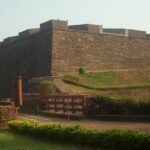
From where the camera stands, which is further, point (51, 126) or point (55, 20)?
point (55, 20)

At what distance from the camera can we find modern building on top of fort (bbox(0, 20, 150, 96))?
3281 cm

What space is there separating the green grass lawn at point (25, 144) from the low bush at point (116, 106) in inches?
222

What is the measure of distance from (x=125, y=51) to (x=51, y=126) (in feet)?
88.2

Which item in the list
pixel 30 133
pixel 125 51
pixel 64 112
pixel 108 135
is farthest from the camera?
pixel 125 51

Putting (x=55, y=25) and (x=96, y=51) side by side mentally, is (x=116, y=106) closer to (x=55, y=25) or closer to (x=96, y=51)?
(x=55, y=25)

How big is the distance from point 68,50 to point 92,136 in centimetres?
2406

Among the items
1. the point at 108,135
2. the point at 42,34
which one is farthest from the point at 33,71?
the point at 108,135

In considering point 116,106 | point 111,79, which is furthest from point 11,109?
point 111,79

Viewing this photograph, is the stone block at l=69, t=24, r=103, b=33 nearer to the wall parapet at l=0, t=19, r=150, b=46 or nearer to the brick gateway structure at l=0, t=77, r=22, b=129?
the wall parapet at l=0, t=19, r=150, b=46

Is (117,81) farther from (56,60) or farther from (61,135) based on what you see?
(61,135)

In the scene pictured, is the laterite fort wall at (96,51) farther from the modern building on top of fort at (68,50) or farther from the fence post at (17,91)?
the fence post at (17,91)

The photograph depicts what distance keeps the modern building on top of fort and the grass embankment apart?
1.56 m

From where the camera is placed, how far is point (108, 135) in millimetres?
9172

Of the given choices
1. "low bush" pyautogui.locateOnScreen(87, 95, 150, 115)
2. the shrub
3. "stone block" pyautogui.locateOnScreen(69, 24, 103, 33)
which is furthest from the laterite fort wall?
"low bush" pyautogui.locateOnScreen(87, 95, 150, 115)
